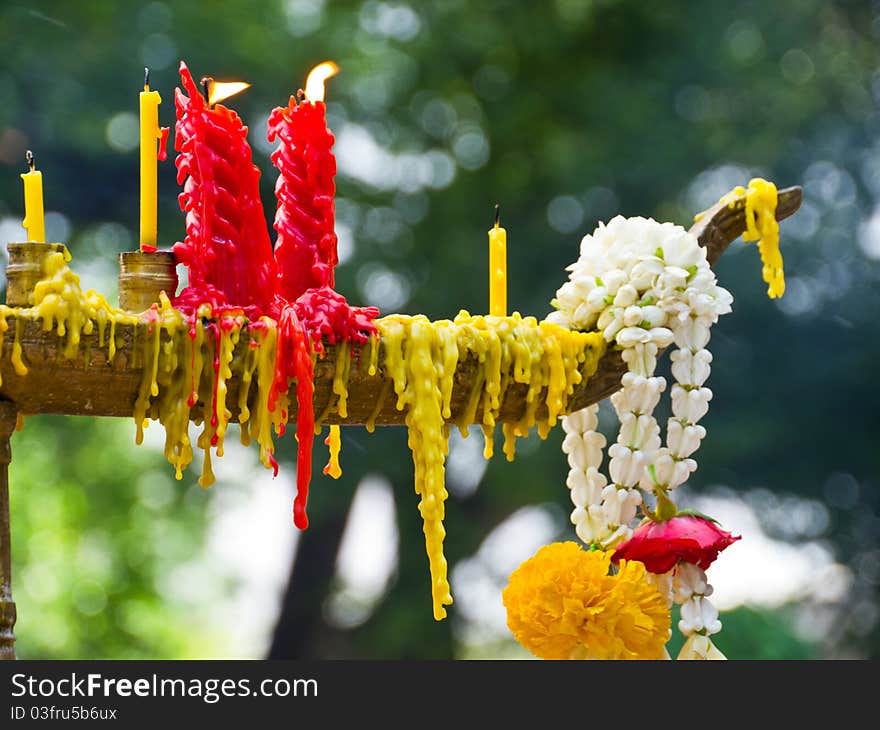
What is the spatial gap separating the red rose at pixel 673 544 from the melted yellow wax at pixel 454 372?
0.55 feet

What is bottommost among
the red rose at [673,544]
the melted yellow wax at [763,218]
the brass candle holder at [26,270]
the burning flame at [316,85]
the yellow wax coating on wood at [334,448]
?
the red rose at [673,544]

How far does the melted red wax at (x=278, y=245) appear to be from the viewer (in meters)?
1.42

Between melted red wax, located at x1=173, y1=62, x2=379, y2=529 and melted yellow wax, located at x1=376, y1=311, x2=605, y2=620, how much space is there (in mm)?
58

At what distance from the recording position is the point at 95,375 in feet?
4.47

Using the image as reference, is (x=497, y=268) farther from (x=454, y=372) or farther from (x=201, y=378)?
(x=201, y=378)

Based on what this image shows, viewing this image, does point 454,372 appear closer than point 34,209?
No

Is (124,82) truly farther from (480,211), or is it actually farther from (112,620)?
(112,620)

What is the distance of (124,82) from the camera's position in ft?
12.4

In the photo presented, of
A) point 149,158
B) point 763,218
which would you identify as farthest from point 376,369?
point 763,218

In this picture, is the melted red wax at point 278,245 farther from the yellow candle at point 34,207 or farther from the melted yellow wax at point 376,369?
the yellow candle at point 34,207

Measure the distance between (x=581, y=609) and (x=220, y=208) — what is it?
58cm

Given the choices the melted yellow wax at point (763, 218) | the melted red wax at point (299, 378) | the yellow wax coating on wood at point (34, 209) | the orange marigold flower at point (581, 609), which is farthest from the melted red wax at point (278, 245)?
the melted yellow wax at point (763, 218)

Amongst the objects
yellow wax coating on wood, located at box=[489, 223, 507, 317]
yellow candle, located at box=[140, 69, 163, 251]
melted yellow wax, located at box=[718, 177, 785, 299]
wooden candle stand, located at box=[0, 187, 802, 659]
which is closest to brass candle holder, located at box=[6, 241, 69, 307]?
wooden candle stand, located at box=[0, 187, 802, 659]

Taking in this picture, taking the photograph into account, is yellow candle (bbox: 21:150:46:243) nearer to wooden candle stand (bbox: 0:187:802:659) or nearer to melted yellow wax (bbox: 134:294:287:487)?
wooden candle stand (bbox: 0:187:802:659)
